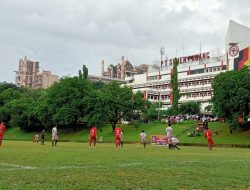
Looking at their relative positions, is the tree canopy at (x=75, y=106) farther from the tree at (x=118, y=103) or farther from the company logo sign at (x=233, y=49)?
the company logo sign at (x=233, y=49)

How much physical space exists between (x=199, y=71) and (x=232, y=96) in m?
74.3

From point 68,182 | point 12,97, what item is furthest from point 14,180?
point 12,97

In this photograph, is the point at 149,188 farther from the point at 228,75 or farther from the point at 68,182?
the point at 228,75

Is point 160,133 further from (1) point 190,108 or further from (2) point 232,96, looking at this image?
(1) point 190,108

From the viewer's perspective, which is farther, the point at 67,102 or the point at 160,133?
the point at 67,102

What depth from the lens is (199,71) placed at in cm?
13800

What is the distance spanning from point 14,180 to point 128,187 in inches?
127

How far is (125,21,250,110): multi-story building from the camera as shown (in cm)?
12043

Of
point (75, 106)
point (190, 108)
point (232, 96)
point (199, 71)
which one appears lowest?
point (232, 96)

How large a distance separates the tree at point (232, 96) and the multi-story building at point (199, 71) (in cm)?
4659

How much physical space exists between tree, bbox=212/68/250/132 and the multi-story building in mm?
46592

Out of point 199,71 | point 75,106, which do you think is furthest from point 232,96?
point 199,71

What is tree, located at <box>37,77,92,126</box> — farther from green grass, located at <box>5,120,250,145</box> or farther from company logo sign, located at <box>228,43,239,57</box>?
company logo sign, located at <box>228,43,239,57</box>

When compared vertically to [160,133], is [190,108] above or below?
above
